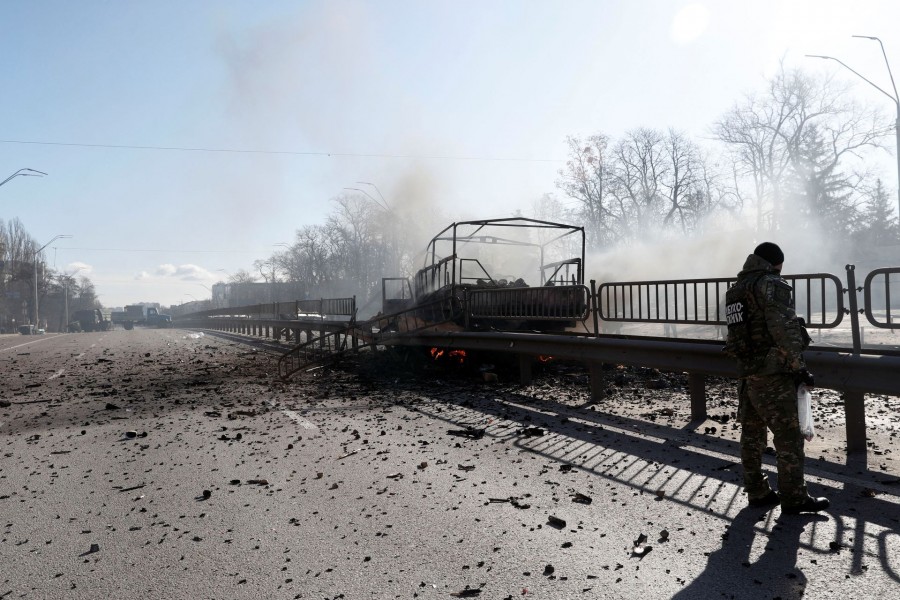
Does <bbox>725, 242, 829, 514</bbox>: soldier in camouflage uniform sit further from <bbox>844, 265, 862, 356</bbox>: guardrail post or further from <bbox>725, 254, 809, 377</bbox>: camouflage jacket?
<bbox>844, 265, 862, 356</bbox>: guardrail post

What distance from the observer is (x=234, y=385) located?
11547 millimetres

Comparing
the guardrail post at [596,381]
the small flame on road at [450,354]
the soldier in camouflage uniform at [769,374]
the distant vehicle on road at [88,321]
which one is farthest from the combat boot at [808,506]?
the distant vehicle on road at [88,321]

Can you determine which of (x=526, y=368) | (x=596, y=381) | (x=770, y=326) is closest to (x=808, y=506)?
(x=770, y=326)

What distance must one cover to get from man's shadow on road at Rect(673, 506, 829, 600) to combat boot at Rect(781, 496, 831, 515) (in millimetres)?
44

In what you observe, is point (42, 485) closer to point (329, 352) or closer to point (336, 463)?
point (336, 463)

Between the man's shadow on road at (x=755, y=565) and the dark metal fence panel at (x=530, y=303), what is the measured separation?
536 cm

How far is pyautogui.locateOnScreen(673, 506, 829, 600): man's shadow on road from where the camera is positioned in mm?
2992

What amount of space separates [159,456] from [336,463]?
180 centimetres

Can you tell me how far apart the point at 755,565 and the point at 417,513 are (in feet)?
6.57

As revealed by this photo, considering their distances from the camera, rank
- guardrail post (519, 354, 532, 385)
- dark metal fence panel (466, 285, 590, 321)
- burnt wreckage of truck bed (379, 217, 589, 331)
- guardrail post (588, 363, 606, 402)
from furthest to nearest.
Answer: burnt wreckage of truck bed (379, 217, 589, 331), guardrail post (519, 354, 532, 385), dark metal fence panel (466, 285, 590, 321), guardrail post (588, 363, 606, 402)

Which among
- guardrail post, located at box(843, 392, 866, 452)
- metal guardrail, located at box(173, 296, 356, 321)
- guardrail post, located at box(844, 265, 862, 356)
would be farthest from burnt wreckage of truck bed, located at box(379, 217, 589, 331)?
metal guardrail, located at box(173, 296, 356, 321)

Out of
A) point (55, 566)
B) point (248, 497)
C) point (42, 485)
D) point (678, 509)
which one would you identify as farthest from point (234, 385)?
point (678, 509)

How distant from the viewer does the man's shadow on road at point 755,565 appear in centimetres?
299

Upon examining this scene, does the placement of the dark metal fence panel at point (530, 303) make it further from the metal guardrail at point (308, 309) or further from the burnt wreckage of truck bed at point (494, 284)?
the metal guardrail at point (308, 309)
